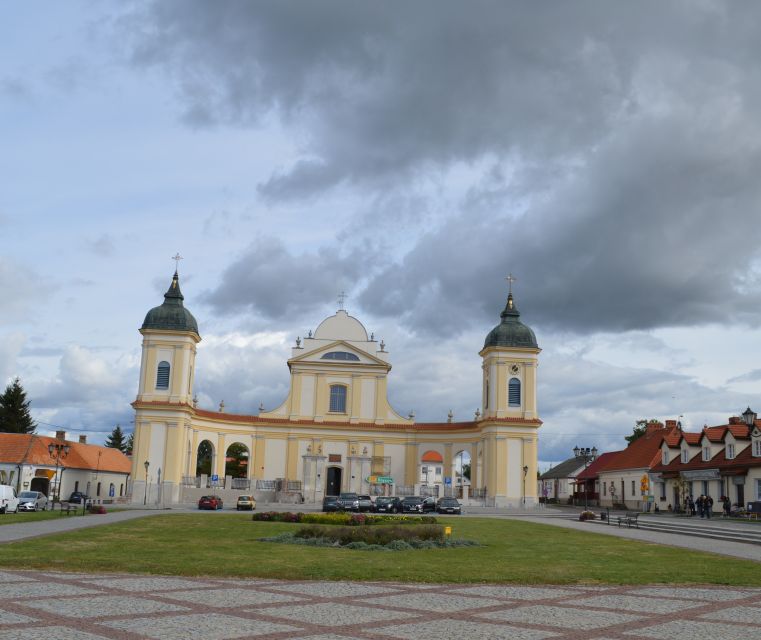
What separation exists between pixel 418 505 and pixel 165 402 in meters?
21.5

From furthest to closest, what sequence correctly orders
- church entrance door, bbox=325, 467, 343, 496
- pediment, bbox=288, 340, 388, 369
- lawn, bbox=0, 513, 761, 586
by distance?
pediment, bbox=288, 340, 388, 369
church entrance door, bbox=325, 467, 343, 496
lawn, bbox=0, 513, 761, 586

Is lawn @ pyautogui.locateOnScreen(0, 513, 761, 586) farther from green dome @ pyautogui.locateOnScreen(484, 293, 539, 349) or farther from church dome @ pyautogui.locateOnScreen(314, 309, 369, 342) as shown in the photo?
church dome @ pyautogui.locateOnScreen(314, 309, 369, 342)

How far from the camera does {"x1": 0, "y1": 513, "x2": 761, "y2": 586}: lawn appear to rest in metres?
16.0

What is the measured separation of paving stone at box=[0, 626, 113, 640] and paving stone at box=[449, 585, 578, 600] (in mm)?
6467

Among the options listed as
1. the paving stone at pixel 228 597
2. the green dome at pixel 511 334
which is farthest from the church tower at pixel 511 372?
the paving stone at pixel 228 597

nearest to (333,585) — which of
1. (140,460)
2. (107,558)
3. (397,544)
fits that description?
(107,558)

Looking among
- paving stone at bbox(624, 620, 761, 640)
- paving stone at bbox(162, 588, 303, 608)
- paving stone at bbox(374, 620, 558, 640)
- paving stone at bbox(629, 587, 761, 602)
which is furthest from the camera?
paving stone at bbox(629, 587, 761, 602)

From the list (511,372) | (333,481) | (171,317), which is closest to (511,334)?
(511,372)

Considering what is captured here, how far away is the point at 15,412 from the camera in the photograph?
8512 centimetres

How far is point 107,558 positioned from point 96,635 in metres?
8.57

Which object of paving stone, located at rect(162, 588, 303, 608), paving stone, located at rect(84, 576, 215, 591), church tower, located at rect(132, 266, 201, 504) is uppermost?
church tower, located at rect(132, 266, 201, 504)

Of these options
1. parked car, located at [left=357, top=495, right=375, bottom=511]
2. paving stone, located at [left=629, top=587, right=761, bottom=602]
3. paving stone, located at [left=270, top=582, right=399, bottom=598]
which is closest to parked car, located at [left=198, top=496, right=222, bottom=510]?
parked car, located at [left=357, top=495, right=375, bottom=511]

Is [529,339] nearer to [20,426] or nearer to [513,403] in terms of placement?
[513,403]

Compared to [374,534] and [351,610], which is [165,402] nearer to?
[374,534]
